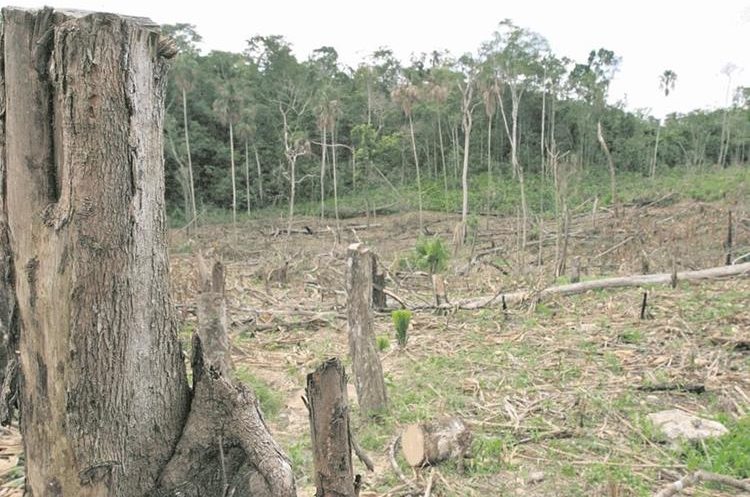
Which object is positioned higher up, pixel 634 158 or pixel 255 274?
pixel 634 158

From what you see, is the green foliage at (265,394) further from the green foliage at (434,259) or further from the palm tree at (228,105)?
the palm tree at (228,105)

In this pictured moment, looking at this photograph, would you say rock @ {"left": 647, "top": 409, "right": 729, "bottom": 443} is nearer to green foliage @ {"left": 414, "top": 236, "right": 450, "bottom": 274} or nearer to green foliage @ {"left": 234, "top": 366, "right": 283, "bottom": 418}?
green foliage @ {"left": 234, "top": 366, "right": 283, "bottom": 418}

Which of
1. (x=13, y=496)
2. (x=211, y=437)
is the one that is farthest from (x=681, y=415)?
(x=13, y=496)

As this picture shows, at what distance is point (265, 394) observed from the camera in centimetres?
Result: 598

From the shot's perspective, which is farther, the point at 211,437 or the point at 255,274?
the point at 255,274

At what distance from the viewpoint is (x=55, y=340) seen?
6.84 feet

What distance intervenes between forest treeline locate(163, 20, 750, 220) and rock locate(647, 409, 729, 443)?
2993 cm

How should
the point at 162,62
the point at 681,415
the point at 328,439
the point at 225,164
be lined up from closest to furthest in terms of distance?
the point at 162,62, the point at 328,439, the point at 681,415, the point at 225,164

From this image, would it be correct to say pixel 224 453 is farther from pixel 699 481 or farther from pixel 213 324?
pixel 213 324

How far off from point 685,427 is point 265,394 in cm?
351

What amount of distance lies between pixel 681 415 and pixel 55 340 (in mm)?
4580

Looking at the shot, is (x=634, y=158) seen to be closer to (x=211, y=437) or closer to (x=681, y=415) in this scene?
(x=681, y=415)

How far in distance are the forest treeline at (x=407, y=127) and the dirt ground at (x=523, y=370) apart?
81.6 ft

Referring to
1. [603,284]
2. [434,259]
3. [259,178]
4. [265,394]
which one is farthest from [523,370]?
[259,178]
